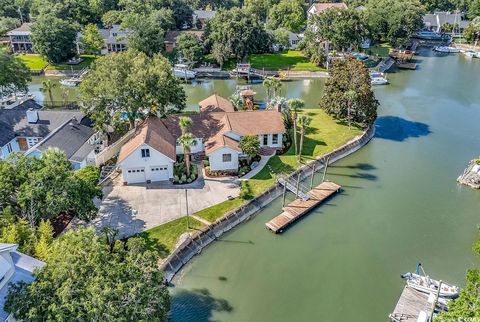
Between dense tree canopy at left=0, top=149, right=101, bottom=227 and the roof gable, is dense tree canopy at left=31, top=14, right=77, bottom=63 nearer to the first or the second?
the roof gable

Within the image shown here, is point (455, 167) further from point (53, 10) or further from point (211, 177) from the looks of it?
point (53, 10)

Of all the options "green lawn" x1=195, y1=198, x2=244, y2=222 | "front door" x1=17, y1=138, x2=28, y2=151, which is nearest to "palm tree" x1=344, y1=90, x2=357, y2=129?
"green lawn" x1=195, y1=198, x2=244, y2=222

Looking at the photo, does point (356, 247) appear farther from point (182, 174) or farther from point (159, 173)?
point (159, 173)

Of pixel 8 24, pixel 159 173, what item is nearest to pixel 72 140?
pixel 159 173

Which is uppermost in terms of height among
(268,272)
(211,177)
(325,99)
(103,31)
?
(103,31)

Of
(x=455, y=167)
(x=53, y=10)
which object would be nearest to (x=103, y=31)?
(x=53, y=10)
